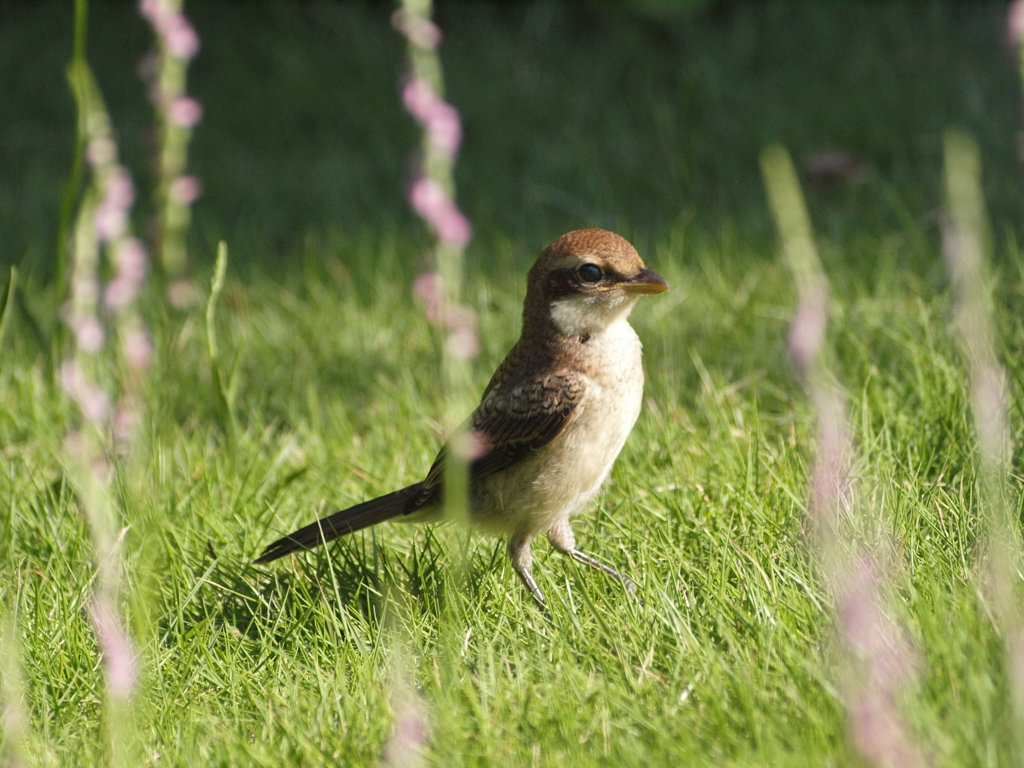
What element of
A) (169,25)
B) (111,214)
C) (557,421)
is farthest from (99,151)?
(557,421)

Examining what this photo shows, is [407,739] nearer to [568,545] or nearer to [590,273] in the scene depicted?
[568,545]

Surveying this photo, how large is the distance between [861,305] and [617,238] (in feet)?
5.60

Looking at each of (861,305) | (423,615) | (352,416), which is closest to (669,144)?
(861,305)

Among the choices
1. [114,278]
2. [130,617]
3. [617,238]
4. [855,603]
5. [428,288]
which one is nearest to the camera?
[855,603]

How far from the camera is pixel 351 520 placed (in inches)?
154

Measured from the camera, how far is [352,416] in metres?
5.14

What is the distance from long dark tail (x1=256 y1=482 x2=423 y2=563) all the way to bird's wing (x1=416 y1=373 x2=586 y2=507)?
0.07 m

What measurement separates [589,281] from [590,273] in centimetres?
3

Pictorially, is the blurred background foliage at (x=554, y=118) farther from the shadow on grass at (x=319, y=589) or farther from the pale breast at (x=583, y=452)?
the shadow on grass at (x=319, y=589)

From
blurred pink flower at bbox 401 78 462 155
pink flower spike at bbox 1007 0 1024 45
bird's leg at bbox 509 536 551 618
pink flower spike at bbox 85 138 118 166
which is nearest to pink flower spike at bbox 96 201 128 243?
pink flower spike at bbox 85 138 118 166

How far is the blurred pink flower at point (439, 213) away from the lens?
238 centimetres

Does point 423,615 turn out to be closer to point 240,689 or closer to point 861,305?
point 240,689

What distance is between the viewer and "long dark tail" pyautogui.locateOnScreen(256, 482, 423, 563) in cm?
385

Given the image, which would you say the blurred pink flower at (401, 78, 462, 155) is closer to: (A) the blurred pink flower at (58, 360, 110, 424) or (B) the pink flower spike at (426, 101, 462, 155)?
(B) the pink flower spike at (426, 101, 462, 155)
